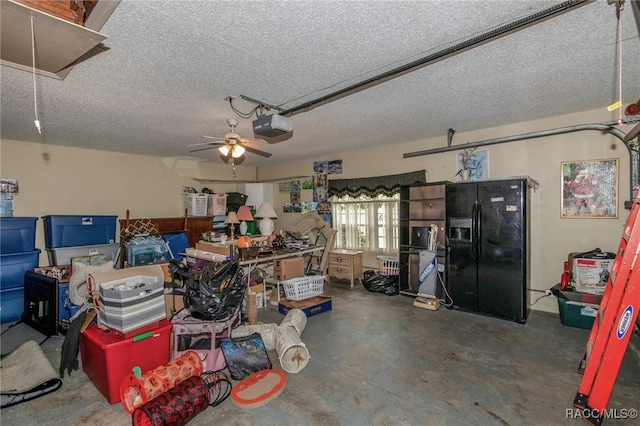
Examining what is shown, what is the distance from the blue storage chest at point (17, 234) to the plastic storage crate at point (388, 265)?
18.6 feet

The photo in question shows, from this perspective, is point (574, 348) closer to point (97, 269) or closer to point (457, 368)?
point (457, 368)

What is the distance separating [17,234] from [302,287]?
4.28 m

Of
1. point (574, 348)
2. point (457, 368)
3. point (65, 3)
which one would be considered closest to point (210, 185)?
point (65, 3)

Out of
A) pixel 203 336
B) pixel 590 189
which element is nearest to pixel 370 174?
pixel 590 189

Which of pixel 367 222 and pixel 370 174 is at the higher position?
pixel 370 174

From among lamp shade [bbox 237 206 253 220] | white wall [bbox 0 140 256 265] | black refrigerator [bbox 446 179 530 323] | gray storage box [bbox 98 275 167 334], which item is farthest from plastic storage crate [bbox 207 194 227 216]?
black refrigerator [bbox 446 179 530 323]

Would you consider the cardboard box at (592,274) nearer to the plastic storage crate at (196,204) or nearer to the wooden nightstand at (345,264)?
the wooden nightstand at (345,264)

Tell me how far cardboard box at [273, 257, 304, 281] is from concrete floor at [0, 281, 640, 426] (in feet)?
3.48

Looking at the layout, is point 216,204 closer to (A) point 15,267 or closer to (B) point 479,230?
(A) point 15,267

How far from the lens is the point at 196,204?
6359mm

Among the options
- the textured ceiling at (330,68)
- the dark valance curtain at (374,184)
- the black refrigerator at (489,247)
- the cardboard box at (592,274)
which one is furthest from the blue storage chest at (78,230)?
the cardboard box at (592,274)

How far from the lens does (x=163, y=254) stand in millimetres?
5324

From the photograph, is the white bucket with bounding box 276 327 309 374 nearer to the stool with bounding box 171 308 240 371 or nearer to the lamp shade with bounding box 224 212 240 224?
the stool with bounding box 171 308 240 371

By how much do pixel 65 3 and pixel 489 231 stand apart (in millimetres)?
4608
